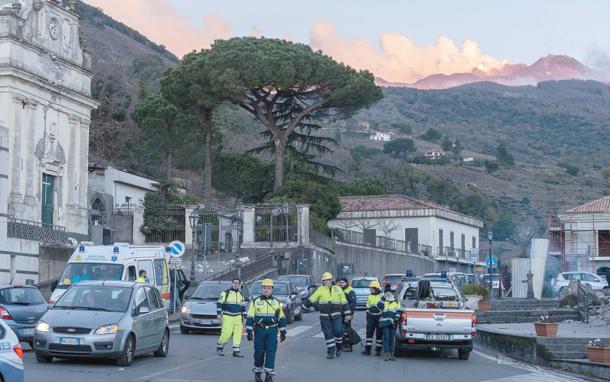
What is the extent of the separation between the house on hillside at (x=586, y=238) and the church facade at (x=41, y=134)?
36.7 metres

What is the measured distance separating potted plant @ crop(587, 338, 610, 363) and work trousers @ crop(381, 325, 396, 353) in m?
4.42

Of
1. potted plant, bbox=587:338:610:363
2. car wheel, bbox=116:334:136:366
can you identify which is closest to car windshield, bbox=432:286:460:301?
potted plant, bbox=587:338:610:363

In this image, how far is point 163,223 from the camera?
54.3 m

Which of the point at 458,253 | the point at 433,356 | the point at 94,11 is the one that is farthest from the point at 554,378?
the point at 94,11

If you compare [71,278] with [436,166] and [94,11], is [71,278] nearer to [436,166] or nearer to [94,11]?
[436,166]

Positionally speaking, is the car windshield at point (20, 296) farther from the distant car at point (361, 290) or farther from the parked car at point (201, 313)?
the distant car at point (361, 290)

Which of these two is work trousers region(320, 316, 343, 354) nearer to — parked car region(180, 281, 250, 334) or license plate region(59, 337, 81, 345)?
parked car region(180, 281, 250, 334)

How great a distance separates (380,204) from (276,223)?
2307 cm

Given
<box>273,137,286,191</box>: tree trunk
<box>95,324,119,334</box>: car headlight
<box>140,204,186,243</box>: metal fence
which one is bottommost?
<box>95,324,119,334</box>: car headlight

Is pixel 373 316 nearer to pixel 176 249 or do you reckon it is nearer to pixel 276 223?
pixel 176 249

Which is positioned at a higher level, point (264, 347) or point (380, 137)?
point (380, 137)

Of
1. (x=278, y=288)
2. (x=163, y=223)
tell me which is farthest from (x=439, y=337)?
(x=163, y=223)

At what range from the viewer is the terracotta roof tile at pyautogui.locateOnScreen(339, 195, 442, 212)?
74.5 metres

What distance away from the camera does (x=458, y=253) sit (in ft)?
262
